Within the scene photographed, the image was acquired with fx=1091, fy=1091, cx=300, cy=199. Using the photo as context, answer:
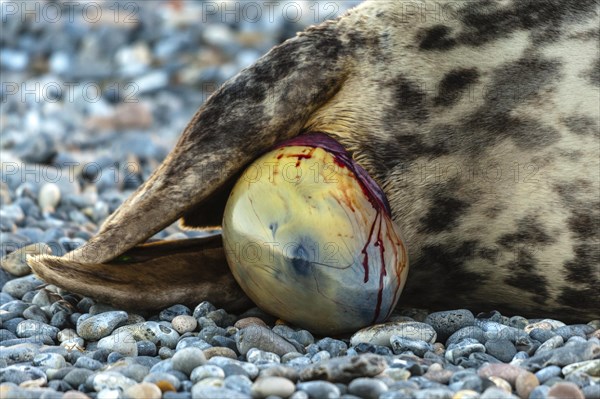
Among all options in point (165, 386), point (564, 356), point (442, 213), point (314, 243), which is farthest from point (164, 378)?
point (442, 213)

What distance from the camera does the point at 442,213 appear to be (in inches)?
127

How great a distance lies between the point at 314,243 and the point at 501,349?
0.57m

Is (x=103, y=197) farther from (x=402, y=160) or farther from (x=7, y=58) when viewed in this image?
(x=7, y=58)

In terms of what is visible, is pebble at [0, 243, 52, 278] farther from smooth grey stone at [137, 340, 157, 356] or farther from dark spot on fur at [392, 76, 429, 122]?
dark spot on fur at [392, 76, 429, 122]

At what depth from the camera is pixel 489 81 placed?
3.24m

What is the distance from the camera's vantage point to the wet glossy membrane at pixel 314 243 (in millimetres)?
2971

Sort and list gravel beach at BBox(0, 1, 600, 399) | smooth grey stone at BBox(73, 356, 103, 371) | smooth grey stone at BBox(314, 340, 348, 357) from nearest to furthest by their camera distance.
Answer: gravel beach at BBox(0, 1, 600, 399), smooth grey stone at BBox(73, 356, 103, 371), smooth grey stone at BBox(314, 340, 348, 357)

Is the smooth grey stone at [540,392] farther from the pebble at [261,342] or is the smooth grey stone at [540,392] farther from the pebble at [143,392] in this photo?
the pebble at [143,392]

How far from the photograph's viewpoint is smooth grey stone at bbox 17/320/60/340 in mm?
3129

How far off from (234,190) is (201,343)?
49cm

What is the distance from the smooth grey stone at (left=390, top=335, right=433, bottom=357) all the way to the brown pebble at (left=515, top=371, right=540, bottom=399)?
1.15 feet

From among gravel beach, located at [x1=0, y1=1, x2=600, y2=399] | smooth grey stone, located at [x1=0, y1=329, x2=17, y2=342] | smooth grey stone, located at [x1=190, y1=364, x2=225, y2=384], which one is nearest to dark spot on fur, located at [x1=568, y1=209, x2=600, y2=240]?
gravel beach, located at [x1=0, y1=1, x2=600, y2=399]

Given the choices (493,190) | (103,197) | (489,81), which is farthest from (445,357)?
(103,197)

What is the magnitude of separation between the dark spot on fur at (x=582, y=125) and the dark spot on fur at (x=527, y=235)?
11.2 inches
